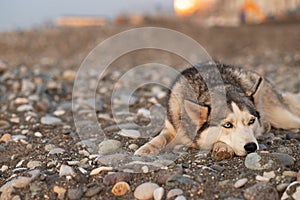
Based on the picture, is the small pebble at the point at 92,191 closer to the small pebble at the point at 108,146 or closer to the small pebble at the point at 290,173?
the small pebble at the point at 108,146

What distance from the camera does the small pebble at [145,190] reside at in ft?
10.9

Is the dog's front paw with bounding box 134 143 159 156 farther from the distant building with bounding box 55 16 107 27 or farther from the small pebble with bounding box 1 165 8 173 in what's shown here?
the distant building with bounding box 55 16 107 27

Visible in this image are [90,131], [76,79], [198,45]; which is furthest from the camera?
[198,45]

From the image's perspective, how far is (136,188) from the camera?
11.2ft

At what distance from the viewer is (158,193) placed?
3.30 m

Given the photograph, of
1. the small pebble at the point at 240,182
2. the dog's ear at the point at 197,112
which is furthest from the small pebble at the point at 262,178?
the dog's ear at the point at 197,112

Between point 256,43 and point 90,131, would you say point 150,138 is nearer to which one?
point 90,131

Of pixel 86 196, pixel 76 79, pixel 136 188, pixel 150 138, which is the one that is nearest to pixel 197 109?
pixel 150 138

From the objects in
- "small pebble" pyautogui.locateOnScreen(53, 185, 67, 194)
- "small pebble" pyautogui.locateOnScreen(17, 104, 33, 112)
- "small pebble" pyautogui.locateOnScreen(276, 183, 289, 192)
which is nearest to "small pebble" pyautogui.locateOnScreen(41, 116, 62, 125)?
"small pebble" pyautogui.locateOnScreen(17, 104, 33, 112)

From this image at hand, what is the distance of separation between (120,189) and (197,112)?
130 centimetres

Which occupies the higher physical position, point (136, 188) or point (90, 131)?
point (90, 131)

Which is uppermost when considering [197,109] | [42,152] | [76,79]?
[76,79]

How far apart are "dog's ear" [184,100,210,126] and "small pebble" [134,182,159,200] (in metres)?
1.13

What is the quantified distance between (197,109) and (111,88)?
4.28 meters
